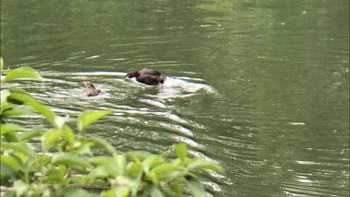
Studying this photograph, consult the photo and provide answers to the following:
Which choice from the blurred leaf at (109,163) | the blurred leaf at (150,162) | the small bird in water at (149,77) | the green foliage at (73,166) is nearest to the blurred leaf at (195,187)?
the green foliage at (73,166)

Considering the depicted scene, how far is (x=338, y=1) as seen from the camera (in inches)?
643

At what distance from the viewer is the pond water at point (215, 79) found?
701 cm

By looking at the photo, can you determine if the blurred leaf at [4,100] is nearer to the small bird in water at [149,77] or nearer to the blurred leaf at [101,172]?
the blurred leaf at [101,172]

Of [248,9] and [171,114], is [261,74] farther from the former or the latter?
[248,9]

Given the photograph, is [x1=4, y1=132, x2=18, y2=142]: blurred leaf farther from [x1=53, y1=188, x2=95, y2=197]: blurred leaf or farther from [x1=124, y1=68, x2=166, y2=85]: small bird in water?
[x1=124, y1=68, x2=166, y2=85]: small bird in water

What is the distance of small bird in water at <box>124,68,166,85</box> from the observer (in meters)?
8.79

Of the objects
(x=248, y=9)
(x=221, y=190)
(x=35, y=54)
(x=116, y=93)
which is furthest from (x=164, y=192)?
(x=248, y=9)

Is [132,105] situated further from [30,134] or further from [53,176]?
[53,176]

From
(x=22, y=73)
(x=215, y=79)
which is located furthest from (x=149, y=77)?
(x=22, y=73)

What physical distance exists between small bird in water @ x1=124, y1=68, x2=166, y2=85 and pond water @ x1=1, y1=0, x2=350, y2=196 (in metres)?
0.08

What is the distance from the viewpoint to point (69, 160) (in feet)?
6.89

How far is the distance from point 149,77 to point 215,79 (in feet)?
3.41

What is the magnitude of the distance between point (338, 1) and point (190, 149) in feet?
33.5

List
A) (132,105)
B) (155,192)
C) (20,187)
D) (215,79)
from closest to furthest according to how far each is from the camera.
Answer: (20,187)
(155,192)
(132,105)
(215,79)
